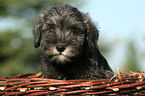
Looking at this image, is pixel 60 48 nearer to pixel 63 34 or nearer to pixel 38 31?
pixel 63 34

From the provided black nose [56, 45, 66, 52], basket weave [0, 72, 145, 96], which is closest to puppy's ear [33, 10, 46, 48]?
black nose [56, 45, 66, 52]

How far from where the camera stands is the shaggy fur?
3623 millimetres

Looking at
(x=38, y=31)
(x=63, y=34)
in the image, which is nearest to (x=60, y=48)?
(x=63, y=34)

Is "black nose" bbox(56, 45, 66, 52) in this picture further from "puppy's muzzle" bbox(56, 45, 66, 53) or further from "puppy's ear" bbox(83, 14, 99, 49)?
"puppy's ear" bbox(83, 14, 99, 49)

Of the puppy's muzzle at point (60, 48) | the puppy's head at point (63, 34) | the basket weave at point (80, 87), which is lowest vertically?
the basket weave at point (80, 87)

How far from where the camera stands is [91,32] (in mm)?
4148

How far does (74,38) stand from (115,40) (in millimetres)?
24099

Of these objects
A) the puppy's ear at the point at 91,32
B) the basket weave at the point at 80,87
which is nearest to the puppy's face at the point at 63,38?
the puppy's ear at the point at 91,32

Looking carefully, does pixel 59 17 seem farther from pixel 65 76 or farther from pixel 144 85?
pixel 144 85

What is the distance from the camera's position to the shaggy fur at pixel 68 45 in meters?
3.62

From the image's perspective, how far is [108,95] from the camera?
313 cm

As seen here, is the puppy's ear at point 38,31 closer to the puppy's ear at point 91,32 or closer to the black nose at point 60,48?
the puppy's ear at point 91,32

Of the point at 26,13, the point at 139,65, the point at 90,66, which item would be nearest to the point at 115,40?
the point at 26,13

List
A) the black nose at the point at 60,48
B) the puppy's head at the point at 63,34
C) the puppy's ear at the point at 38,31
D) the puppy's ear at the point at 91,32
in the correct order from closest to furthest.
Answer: the black nose at the point at 60,48 < the puppy's head at the point at 63,34 < the puppy's ear at the point at 91,32 < the puppy's ear at the point at 38,31
